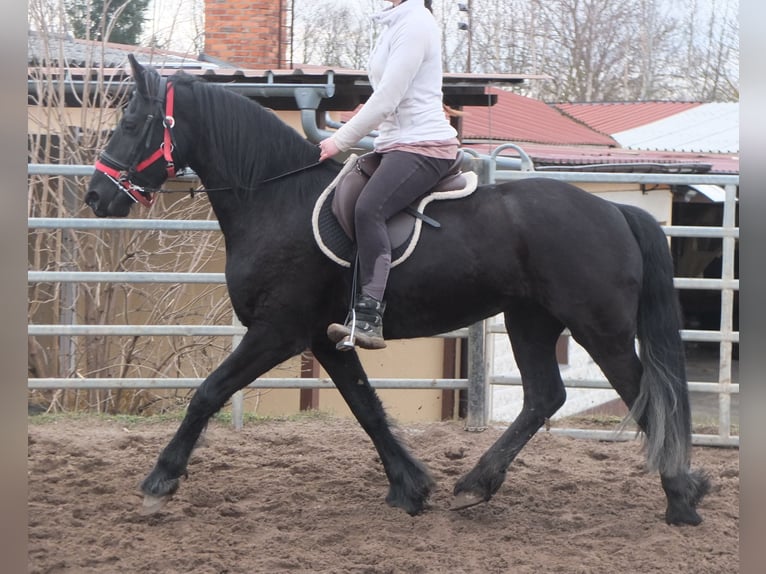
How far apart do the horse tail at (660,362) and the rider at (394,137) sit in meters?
1.12

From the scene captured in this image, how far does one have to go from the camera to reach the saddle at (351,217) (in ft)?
14.1

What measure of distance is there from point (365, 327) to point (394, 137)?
92 cm

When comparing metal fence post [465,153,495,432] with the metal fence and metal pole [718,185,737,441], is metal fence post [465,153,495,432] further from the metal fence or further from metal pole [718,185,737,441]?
metal pole [718,185,737,441]

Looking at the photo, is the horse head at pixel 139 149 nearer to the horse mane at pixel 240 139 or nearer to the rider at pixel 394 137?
the horse mane at pixel 240 139

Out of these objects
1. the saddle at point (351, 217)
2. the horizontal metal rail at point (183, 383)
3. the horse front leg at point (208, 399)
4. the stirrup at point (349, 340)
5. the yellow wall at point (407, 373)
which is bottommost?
the yellow wall at point (407, 373)

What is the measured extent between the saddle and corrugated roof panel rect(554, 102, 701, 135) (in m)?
19.8

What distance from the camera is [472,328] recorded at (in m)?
6.33

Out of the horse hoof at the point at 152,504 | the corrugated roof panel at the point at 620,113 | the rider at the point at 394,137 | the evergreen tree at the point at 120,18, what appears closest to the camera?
the rider at the point at 394,137

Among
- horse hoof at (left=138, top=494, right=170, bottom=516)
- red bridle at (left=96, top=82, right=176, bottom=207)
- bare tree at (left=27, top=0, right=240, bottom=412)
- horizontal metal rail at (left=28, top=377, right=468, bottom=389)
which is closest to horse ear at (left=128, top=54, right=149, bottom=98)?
red bridle at (left=96, top=82, right=176, bottom=207)

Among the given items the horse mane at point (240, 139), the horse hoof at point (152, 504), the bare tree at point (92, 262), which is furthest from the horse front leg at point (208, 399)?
the bare tree at point (92, 262)

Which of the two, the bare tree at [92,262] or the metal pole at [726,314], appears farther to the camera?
the bare tree at [92,262]

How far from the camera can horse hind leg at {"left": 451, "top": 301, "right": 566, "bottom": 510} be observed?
4590 mm

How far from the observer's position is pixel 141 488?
4.26m

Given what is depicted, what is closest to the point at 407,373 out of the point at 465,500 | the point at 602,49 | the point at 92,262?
the point at 92,262
